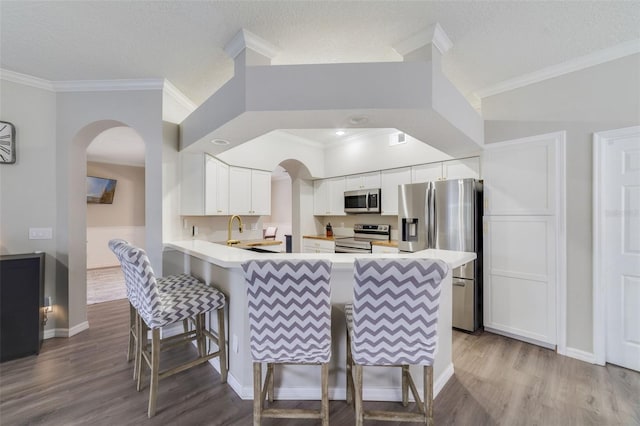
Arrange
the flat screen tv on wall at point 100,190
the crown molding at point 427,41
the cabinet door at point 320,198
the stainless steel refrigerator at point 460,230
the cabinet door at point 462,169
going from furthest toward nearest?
the flat screen tv on wall at point 100,190 → the cabinet door at point 320,198 → the cabinet door at point 462,169 → the stainless steel refrigerator at point 460,230 → the crown molding at point 427,41

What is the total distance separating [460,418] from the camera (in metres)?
1.73

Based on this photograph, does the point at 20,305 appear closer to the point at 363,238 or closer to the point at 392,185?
the point at 363,238

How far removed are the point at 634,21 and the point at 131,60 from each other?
3.96 metres

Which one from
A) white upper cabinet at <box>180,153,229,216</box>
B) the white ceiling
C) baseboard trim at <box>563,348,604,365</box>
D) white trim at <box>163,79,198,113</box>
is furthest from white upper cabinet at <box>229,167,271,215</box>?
baseboard trim at <box>563,348,604,365</box>

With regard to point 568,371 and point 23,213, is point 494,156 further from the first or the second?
point 23,213

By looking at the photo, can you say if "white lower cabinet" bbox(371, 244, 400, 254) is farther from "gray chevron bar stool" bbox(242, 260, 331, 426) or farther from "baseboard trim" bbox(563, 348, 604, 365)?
"gray chevron bar stool" bbox(242, 260, 331, 426)

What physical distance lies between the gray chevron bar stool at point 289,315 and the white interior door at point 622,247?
2603mm

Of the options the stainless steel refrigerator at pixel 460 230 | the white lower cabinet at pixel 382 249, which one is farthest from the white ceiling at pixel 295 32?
the white lower cabinet at pixel 382 249

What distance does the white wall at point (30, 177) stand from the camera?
2578 millimetres

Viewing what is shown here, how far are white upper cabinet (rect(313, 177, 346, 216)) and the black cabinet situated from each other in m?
3.83

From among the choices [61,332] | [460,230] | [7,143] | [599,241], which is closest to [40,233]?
[7,143]

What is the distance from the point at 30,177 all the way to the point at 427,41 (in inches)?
152

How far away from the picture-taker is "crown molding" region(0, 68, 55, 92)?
8.31ft

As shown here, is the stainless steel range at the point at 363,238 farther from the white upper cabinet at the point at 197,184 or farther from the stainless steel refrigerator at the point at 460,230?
the white upper cabinet at the point at 197,184
